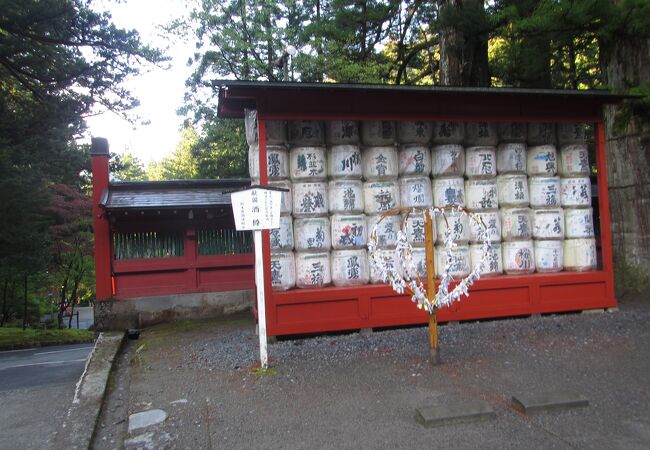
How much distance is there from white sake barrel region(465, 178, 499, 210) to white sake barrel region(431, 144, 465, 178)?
0.93 feet

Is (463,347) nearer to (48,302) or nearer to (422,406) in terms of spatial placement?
(422,406)

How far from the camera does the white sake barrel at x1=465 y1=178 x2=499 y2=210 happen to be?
25.4 ft

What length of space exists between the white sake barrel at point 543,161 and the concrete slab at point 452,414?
4943mm

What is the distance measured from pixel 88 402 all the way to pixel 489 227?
606 cm

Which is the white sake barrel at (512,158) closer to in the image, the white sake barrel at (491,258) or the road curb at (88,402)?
the white sake barrel at (491,258)

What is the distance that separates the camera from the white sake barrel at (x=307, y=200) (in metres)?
7.33

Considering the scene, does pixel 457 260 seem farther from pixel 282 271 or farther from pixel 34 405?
pixel 34 405

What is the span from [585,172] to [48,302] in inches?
1402

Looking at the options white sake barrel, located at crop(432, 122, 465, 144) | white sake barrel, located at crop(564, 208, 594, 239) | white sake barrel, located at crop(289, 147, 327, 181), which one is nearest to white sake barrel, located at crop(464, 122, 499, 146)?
white sake barrel, located at crop(432, 122, 465, 144)

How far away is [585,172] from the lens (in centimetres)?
802

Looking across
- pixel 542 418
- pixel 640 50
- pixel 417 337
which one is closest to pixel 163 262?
pixel 417 337

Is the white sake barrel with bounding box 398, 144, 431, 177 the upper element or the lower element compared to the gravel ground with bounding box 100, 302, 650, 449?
upper

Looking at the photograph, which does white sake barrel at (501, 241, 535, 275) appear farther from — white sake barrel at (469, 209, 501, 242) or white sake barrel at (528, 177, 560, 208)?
white sake barrel at (528, 177, 560, 208)

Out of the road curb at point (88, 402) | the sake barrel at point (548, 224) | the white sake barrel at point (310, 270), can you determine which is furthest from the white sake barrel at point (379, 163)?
the road curb at point (88, 402)
